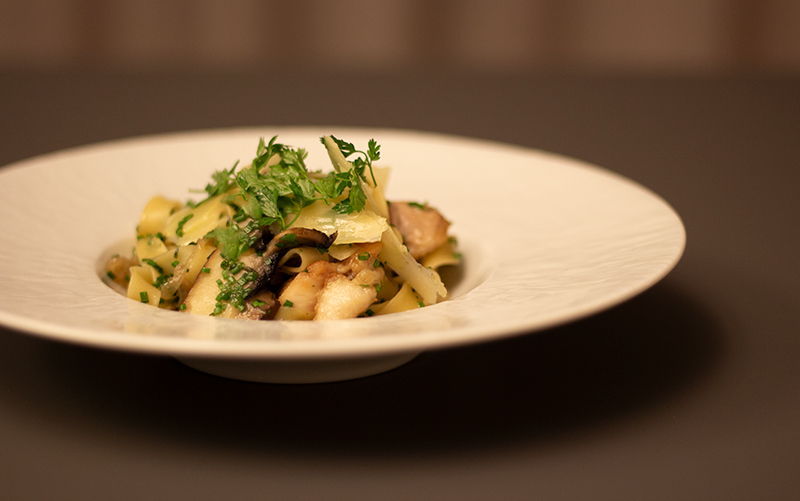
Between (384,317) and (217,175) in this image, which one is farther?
(217,175)

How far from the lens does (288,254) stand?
3289 millimetres

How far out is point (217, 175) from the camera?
3656 mm

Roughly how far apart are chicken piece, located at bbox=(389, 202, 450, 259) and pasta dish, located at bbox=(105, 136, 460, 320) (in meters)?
0.21

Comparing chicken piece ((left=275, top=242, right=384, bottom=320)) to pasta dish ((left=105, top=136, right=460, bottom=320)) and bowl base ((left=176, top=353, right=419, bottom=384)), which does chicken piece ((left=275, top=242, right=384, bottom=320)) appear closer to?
pasta dish ((left=105, top=136, right=460, bottom=320))

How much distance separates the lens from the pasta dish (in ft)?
10.3

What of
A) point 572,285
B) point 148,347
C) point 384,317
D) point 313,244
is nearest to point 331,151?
point 313,244

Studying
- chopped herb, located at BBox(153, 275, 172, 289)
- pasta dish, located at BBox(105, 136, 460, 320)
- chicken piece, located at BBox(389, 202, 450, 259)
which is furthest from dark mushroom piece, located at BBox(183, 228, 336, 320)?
chicken piece, located at BBox(389, 202, 450, 259)

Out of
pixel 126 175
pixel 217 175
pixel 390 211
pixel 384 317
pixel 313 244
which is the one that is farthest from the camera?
pixel 126 175

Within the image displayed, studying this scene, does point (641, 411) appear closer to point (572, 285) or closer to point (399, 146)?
point (572, 285)

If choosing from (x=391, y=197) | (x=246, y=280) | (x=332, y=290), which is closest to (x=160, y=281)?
(x=246, y=280)

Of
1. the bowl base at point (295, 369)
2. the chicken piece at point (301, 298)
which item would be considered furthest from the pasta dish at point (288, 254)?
the bowl base at point (295, 369)

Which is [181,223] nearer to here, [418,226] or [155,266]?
[155,266]

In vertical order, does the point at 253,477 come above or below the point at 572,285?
below

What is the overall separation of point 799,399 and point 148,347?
2.23 m
